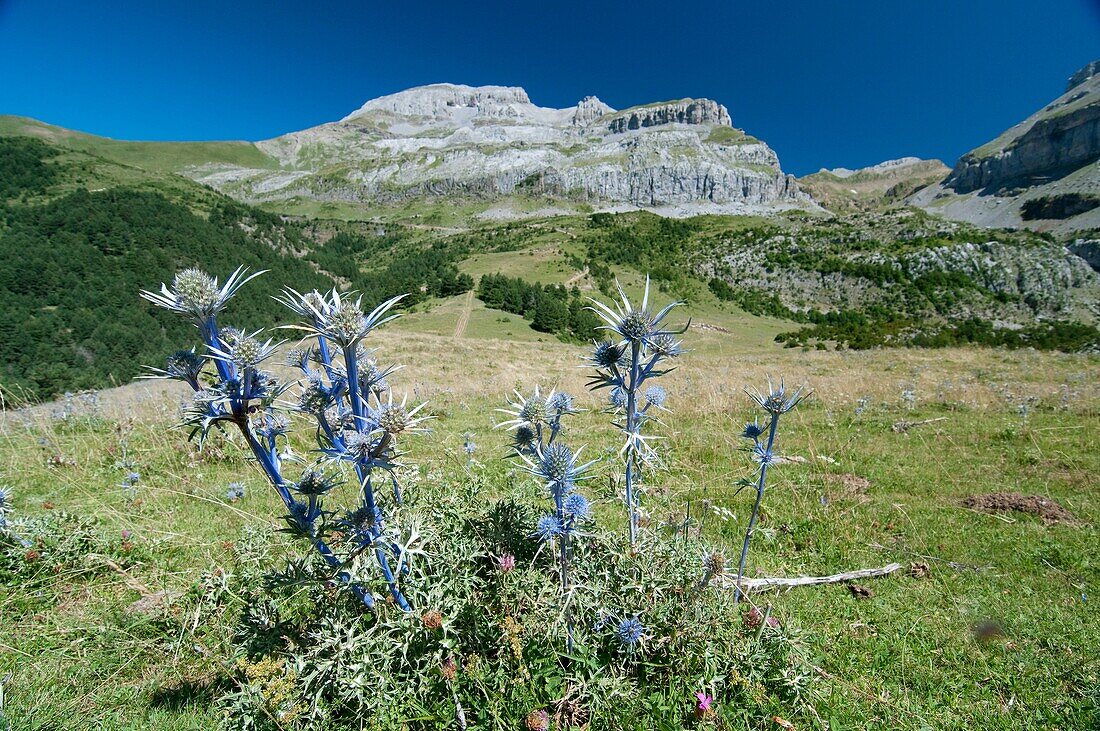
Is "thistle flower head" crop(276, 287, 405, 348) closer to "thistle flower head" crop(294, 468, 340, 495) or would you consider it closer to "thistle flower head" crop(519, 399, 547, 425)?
"thistle flower head" crop(294, 468, 340, 495)

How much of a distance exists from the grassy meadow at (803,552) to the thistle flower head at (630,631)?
29.9 inches

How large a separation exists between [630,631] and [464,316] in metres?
53.3

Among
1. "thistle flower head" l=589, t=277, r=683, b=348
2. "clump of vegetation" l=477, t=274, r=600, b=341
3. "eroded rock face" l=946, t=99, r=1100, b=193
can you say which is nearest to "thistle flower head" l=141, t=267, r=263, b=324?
"thistle flower head" l=589, t=277, r=683, b=348

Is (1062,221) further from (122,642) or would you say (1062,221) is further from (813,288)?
(122,642)

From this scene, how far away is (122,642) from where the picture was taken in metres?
3.38

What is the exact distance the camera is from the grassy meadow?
309 cm

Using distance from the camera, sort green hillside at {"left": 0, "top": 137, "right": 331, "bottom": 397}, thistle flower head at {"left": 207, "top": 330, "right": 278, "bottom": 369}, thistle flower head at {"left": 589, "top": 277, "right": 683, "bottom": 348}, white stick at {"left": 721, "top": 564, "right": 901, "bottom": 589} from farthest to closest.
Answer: green hillside at {"left": 0, "top": 137, "right": 331, "bottom": 397}, white stick at {"left": 721, "top": 564, "right": 901, "bottom": 589}, thistle flower head at {"left": 589, "top": 277, "right": 683, "bottom": 348}, thistle flower head at {"left": 207, "top": 330, "right": 278, "bottom": 369}

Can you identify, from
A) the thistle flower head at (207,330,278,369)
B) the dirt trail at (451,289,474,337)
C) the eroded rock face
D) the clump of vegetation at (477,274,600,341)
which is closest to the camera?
the thistle flower head at (207,330,278,369)

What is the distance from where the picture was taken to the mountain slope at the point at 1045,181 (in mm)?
117750

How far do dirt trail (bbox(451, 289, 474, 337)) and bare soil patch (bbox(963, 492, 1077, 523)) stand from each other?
44.4 meters

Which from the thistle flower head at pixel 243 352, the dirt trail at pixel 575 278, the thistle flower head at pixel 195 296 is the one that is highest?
the dirt trail at pixel 575 278

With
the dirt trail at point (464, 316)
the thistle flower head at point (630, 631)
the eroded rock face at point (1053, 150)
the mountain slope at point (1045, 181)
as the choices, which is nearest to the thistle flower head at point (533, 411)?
the thistle flower head at point (630, 631)

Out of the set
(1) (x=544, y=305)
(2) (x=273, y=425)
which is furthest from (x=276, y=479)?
(1) (x=544, y=305)

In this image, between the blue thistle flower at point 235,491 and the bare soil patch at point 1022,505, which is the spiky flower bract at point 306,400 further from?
the bare soil patch at point 1022,505
